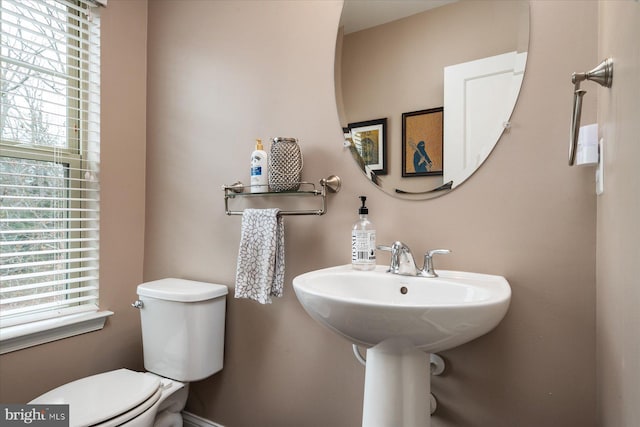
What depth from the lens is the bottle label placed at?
3.87ft

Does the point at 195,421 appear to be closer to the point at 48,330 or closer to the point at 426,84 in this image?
the point at 48,330

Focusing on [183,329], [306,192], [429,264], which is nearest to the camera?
[429,264]

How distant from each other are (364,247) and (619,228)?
2.14 feet

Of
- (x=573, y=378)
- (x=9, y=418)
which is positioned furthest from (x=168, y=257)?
(x=573, y=378)

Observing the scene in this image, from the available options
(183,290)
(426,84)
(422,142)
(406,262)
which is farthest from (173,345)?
(426,84)

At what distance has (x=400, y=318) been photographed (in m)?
0.74

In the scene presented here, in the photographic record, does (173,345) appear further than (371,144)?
Yes

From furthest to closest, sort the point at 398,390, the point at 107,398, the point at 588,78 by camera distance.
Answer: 1. the point at 107,398
2. the point at 398,390
3. the point at 588,78

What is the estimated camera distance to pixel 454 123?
3.78 ft

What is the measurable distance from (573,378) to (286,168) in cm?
107

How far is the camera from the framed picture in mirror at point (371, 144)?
4.18 ft

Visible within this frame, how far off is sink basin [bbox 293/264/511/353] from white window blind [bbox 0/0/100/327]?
1236mm

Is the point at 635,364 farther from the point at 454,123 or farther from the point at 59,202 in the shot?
the point at 59,202

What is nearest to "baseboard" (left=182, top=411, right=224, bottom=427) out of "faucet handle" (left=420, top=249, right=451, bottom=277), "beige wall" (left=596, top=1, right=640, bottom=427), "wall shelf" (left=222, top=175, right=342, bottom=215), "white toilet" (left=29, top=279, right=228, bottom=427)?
"white toilet" (left=29, top=279, right=228, bottom=427)
